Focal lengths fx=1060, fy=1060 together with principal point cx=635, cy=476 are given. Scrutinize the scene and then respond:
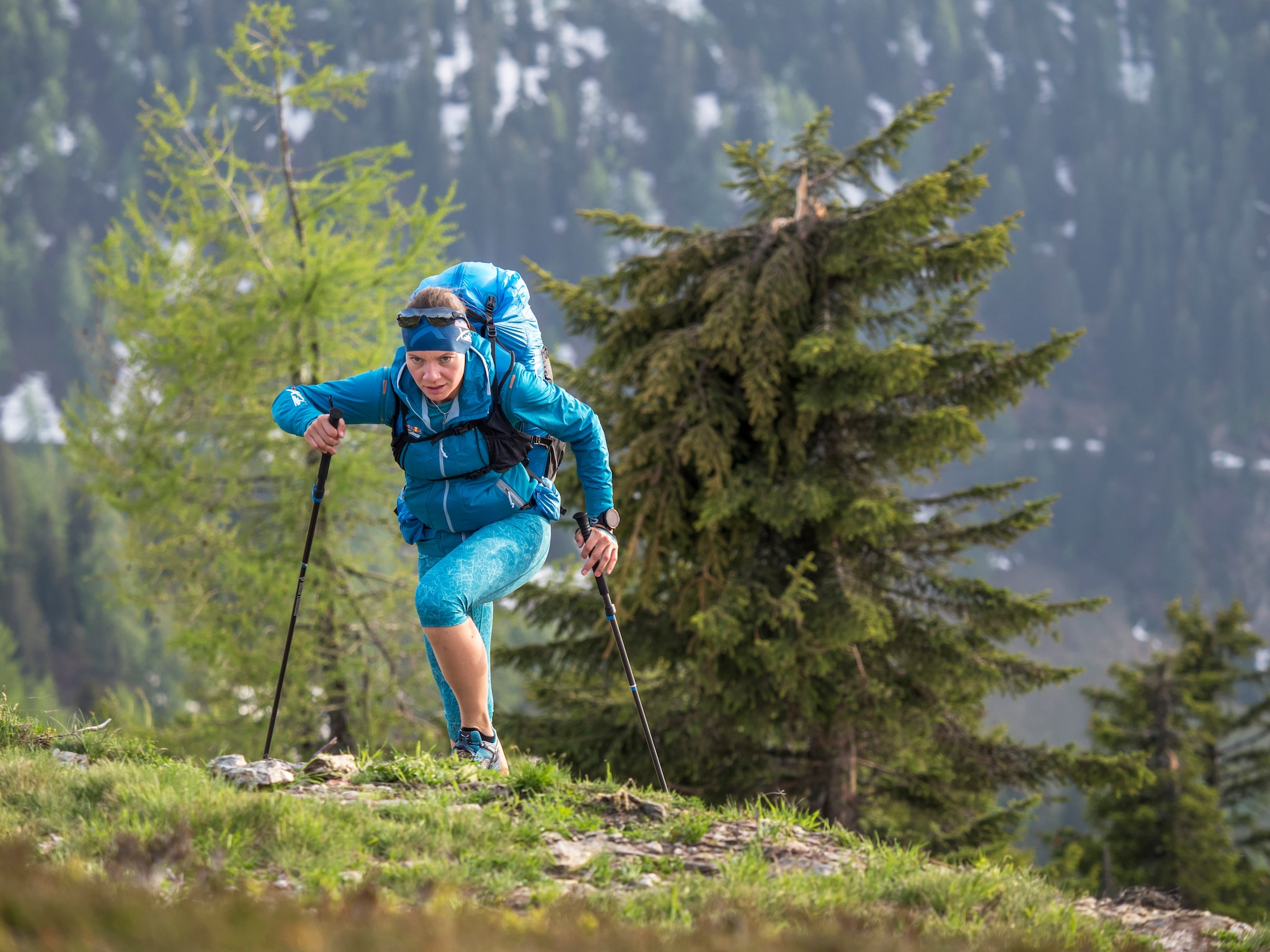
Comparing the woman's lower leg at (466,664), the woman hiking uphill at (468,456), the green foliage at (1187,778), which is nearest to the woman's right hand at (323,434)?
the woman hiking uphill at (468,456)

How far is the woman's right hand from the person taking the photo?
195 inches

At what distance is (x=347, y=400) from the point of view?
517cm

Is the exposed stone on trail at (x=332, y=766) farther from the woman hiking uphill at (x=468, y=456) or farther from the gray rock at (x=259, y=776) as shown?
the woman hiking uphill at (x=468, y=456)

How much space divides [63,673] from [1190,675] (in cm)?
10451

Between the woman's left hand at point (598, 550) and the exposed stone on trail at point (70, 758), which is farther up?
the woman's left hand at point (598, 550)

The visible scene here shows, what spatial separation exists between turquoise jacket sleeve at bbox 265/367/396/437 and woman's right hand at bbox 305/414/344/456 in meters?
0.13

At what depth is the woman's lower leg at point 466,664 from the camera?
4.88 metres

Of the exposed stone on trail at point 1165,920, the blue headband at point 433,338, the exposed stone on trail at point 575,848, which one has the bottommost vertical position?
Result: the exposed stone on trail at point 1165,920

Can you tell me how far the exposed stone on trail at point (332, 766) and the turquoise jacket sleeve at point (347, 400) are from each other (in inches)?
61.3

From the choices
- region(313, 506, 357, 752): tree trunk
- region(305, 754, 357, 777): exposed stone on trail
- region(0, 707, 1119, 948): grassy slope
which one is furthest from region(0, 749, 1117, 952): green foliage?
region(313, 506, 357, 752): tree trunk

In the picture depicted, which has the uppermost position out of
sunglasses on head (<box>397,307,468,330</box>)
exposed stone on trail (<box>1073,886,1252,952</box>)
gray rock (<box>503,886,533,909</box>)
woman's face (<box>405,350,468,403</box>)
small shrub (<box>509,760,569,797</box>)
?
sunglasses on head (<box>397,307,468,330</box>)

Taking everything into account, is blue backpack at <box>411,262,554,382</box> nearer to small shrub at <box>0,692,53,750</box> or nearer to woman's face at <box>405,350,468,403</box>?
woman's face at <box>405,350,468,403</box>

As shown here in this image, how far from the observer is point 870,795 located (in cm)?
1290

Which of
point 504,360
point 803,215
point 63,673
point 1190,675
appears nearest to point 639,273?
point 803,215
